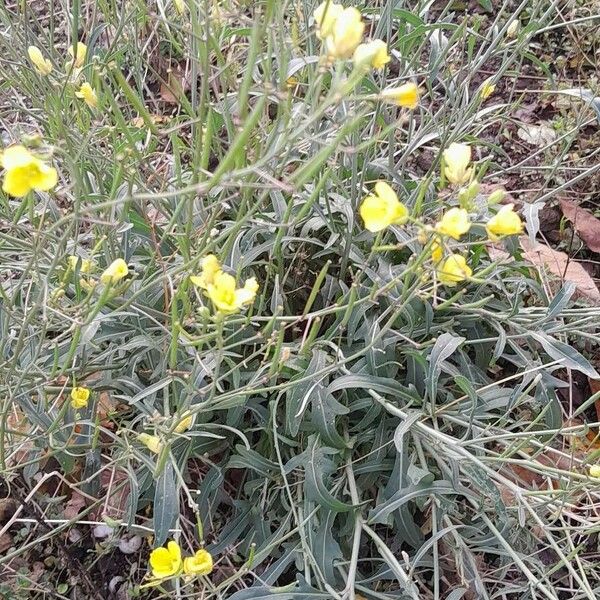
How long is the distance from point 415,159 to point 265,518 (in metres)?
1.19

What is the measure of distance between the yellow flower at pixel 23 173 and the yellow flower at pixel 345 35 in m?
0.31

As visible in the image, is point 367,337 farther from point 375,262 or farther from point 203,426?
point 203,426

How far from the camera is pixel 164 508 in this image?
1.09 meters

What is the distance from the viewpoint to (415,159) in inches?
79.2

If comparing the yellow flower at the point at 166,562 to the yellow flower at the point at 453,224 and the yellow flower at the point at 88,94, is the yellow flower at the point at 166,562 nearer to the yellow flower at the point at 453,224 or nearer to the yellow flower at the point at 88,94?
the yellow flower at the point at 453,224

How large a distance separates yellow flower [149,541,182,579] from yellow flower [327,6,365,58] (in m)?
0.69

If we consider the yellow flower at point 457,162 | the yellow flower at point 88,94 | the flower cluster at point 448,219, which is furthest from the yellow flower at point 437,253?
the yellow flower at point 88,94

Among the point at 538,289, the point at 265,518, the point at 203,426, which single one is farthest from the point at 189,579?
the point at 538,289

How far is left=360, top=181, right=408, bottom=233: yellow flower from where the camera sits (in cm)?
77

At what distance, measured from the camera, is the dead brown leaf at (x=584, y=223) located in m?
1.92

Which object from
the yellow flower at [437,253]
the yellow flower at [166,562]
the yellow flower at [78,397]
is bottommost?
the yellow flower at [78,397]

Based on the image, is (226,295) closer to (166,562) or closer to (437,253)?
(437,253)

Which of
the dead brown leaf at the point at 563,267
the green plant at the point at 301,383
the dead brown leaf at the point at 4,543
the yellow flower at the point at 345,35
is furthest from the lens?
the dead brown leaf at the point at 563,267

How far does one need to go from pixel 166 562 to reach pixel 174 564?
0.02 m
